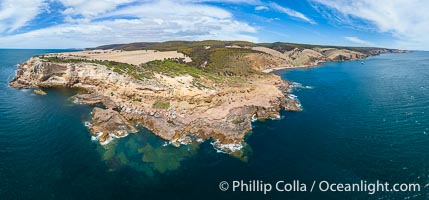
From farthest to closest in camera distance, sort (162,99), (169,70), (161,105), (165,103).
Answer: (169,70), (162,99), (165,103), (161,105)

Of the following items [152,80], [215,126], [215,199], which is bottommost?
[215,199]

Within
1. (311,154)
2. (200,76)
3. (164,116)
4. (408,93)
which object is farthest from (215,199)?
(408,93)

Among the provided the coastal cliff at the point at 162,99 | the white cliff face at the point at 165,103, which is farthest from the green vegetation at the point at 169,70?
the white cliff face at the point at 165,103

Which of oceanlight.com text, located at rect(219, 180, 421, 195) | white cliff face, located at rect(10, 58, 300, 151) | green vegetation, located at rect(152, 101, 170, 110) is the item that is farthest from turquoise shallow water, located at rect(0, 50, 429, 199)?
→ green vegetation, located at rect(152, 101, 170, 110)

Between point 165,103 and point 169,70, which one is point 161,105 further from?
point 169,70

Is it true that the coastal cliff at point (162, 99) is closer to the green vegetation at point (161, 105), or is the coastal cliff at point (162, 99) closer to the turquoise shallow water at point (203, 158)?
the green vegetation at point (161, 105)

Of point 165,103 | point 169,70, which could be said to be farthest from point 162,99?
point 169,70

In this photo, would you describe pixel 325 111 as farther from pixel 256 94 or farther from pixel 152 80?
pixel 152 80
